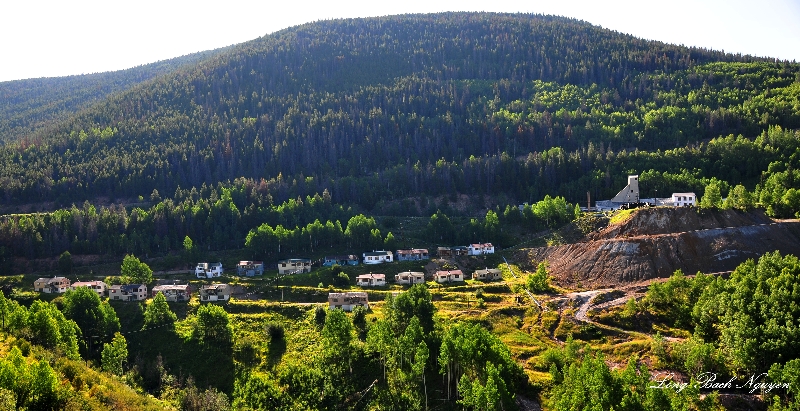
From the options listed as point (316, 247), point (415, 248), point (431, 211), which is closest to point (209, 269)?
point (316, 247)

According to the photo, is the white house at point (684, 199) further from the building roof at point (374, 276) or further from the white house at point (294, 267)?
the white house at point (294, 267)

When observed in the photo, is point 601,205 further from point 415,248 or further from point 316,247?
point 316,247

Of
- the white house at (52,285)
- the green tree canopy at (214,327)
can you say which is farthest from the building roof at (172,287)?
the green tree canopy at (214,327)

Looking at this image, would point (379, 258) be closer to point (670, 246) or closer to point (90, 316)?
point (90, 316)

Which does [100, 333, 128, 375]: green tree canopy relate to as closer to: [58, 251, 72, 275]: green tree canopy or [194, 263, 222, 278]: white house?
[194, 263, 222, 278]: white house

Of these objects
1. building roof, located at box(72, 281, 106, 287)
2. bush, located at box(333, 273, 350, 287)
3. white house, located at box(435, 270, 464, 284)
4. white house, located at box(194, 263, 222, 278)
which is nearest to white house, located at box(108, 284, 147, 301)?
building roof, located at box(72, 281, 106, 287)

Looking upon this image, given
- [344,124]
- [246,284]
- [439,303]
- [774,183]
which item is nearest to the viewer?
[439,303]

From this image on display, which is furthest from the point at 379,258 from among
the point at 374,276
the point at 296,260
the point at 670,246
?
the point at 670,246
